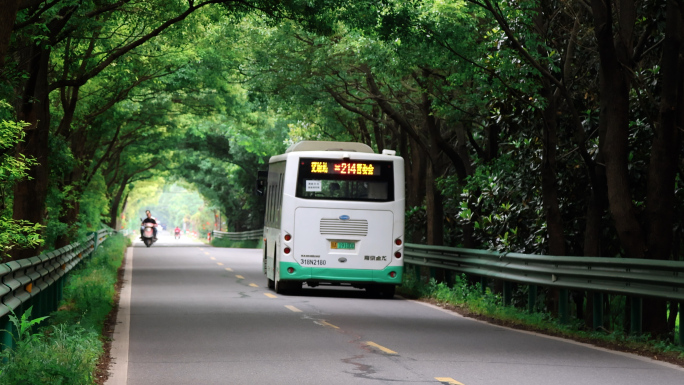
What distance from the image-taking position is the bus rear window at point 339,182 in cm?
2130

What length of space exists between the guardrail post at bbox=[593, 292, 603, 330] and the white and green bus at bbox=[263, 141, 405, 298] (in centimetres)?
A: 685

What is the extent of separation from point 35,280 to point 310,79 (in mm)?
16649

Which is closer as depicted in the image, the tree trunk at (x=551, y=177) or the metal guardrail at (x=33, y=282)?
the metal guardrail at (x=33, y=282)

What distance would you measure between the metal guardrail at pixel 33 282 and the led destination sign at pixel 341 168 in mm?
5626

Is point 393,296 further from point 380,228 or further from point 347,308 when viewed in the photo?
point 347,308

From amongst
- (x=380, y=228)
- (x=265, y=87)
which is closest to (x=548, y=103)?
(x=380, y=228)

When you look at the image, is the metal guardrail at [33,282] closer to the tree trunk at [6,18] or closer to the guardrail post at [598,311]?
the tree trunk at [6,18]

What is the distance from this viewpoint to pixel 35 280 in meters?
12.2

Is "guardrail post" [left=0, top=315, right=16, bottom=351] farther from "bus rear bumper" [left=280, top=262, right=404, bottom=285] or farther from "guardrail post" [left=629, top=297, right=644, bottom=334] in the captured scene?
"bus rear bumper" [left=280, top=262, right=404, bottom=285]

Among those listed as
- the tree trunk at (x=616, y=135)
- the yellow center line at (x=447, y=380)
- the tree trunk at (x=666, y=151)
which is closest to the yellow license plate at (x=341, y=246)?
the tree trunk at (x=616, y=135)

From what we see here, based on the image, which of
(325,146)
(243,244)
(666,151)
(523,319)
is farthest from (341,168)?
(243,244)

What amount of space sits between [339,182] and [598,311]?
7.92 m

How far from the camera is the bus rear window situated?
69.9 feet

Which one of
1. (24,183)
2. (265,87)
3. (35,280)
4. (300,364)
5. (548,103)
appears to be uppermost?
(265,87)
